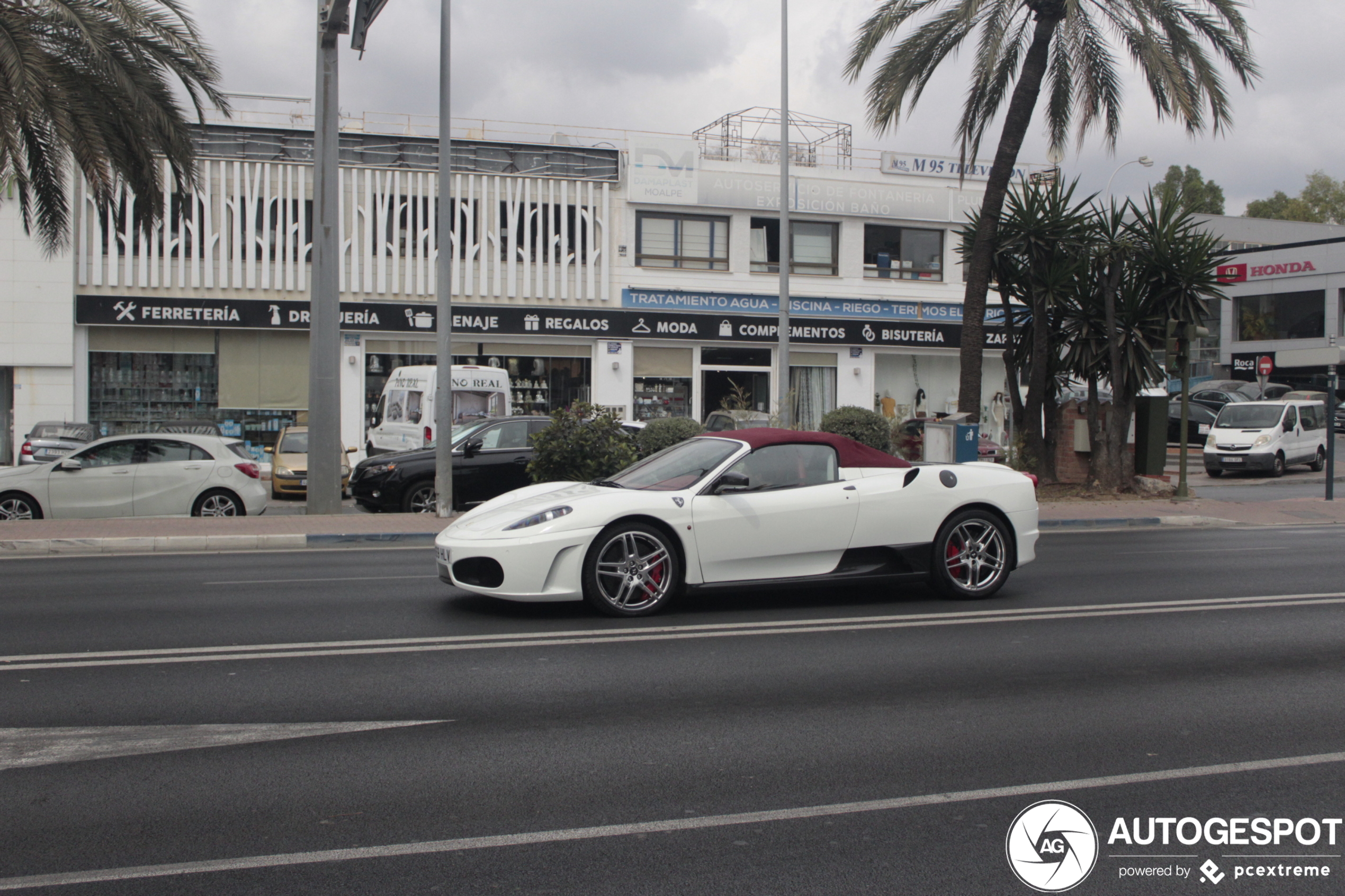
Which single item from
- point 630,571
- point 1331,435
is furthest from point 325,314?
point 1331,435

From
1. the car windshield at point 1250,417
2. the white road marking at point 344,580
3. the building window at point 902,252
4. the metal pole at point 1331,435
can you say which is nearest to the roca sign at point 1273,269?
Answer: the building window at point 902,252

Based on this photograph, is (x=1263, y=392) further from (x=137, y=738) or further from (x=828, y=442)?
(x=137, y=738)

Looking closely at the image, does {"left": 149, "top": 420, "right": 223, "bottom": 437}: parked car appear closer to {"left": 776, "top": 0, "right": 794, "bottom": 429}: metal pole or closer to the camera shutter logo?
{"left": 776, "top": 0, "right": 794, "bottom": 429}: metal pole

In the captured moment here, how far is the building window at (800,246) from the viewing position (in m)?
33.2

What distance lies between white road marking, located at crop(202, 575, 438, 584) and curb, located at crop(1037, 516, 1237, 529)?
31.9 feet

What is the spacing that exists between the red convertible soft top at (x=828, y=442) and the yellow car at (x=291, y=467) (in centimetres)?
1263

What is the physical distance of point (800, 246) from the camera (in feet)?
111

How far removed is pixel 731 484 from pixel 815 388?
26.2 meters

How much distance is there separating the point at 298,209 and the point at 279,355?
4047 millimetres

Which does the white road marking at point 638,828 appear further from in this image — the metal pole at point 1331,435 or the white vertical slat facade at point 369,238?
the white vertical slat facade at point 369,238

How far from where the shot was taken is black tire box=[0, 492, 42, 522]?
1468cm

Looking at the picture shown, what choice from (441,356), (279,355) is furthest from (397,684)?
(279,355)

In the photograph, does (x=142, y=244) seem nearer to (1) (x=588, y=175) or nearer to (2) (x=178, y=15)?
(1) (x=588, y=175)

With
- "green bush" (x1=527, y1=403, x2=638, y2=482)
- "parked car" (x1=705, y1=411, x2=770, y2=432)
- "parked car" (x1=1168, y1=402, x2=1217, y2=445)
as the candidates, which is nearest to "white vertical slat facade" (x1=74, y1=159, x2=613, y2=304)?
"parked car" (x1=705, y1=411, x2=770, y2=432)
